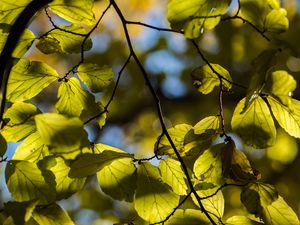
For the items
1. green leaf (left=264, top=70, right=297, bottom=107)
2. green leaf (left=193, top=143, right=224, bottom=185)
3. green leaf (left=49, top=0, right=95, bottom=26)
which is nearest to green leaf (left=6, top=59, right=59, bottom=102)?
green leaf (left=49, top=0, right=95, bottom=26)

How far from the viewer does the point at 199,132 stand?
3.56 ft

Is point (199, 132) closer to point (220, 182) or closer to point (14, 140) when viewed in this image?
point (220, 182)

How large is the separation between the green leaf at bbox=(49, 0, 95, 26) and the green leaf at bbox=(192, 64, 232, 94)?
8.8 inches

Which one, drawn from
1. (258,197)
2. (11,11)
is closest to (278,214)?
(258,197)

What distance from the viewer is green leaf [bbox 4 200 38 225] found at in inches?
34.5

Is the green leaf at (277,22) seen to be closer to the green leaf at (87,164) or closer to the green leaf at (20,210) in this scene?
the green leaf at (87,164)

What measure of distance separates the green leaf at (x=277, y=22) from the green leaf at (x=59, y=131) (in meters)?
0.35

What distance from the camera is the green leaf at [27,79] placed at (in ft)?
3.51

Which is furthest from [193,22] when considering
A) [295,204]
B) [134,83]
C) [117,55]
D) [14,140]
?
[117,55]

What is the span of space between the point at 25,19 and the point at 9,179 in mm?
318

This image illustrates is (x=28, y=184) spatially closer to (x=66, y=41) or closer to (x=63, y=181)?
(x=63, y=181)

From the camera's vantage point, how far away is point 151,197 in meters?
1.06

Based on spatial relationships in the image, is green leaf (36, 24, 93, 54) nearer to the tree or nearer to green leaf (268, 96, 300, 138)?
the tree

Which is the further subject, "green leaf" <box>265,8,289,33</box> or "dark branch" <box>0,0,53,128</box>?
"green leaf" <box>265,8,289,33</box>
